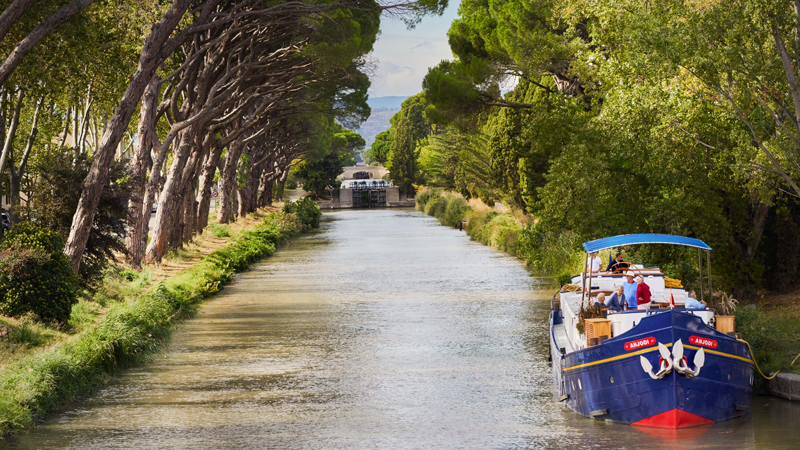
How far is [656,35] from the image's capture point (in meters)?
17.0

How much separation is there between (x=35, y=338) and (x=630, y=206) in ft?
42.4

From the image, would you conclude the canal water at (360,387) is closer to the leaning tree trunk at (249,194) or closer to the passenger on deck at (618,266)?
the passenger on deck at (618,266)

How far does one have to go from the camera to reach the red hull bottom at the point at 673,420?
37.4ft

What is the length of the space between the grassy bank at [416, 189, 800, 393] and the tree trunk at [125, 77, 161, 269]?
11.2 metres

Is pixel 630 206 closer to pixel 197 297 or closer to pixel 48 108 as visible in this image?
pixel 197 297

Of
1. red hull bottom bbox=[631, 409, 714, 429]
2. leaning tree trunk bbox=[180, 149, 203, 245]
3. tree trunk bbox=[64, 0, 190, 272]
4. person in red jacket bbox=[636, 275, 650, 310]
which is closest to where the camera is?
red hull bottom bbox=[631, 409, 714, 429]

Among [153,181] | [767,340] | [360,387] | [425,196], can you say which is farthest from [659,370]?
[425,196]

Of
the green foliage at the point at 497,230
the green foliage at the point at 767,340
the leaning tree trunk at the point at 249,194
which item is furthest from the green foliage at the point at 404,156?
the green foliage at the point at 767,340

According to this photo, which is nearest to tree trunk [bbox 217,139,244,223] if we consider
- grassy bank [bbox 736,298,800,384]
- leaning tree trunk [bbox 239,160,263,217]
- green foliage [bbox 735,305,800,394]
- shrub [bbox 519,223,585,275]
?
leaning tree trunk [bbox 239,160,263,217]

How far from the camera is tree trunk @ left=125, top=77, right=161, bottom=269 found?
923 inches

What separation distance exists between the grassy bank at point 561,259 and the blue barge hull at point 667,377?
221 cm

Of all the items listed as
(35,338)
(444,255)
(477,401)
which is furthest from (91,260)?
(444,255)

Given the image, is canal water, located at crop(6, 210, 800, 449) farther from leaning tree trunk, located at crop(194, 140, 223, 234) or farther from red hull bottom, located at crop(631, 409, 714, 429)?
leaning tree trunk, located at crop(194, 140, 223, 234)

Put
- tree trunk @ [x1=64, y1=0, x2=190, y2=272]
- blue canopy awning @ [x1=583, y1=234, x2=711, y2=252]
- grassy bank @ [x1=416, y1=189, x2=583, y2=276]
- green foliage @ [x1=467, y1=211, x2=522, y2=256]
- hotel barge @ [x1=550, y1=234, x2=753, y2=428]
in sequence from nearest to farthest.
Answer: hotel barge @ [x1=550, y1=234, x2=753, y2=428] < blue canopy awning @ [x1=583, y1=234, x2=711, y2=252] < tree trunk @ [x1=64, y1=0, x2=190, y2=272] < grassy bank @ [x1=416, y1=189, x2=583, y2=276] < green foliage @ [x1=467, y1=211, x2=522, y2=256]
